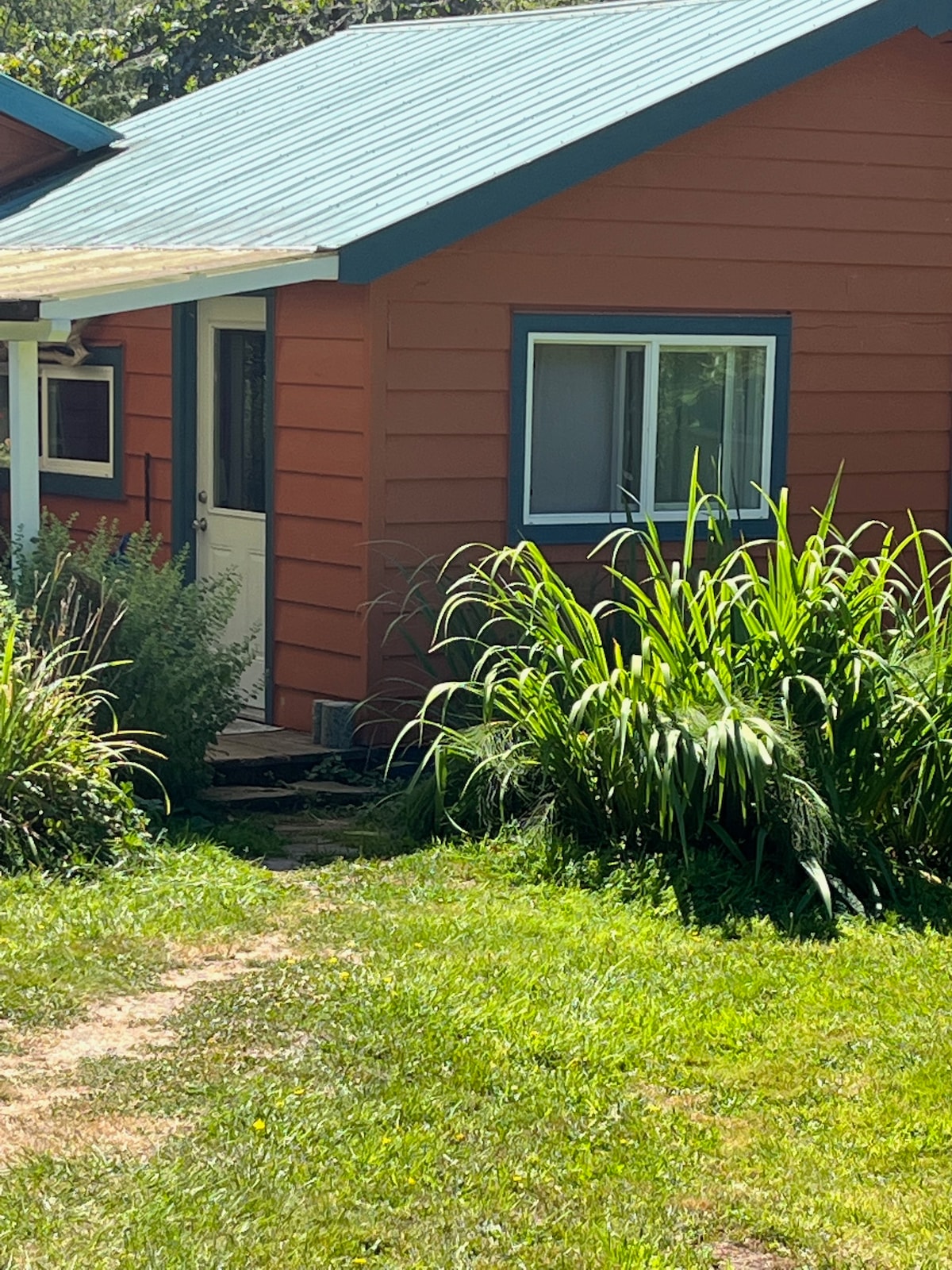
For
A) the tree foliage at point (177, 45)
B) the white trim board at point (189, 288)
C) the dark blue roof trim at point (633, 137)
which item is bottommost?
the white trim board at point (189, 288)

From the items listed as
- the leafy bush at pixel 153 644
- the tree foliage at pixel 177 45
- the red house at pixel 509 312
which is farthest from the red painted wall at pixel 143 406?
the tree foliage at pixel 177 45

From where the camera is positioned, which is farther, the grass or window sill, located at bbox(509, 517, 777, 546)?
window sill, located at bbox(509, 517, 777, 546)

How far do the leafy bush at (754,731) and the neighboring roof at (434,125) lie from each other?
7.85 ft

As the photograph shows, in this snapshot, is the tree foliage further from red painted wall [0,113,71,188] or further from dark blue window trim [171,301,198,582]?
dark blue window trim [171,301,198,582]

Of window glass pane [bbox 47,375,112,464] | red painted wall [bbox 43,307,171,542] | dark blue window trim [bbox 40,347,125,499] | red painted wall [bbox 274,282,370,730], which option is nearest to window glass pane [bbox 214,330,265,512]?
red painted wall [bbox 43,307,171,542]

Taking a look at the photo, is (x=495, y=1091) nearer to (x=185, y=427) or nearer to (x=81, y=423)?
(x=185, y=427)

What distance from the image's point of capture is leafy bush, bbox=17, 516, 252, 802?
8.50 metres

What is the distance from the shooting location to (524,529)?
10.2 m

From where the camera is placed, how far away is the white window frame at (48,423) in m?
11.7

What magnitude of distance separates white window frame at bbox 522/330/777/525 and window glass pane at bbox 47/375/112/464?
2.93m

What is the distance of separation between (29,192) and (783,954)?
9.02m

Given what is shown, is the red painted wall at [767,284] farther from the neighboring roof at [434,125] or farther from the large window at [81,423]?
the large window at [81,423]

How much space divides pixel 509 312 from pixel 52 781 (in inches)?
150

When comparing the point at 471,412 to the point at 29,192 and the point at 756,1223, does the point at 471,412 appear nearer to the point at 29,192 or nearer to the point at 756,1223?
the point at 29,192
